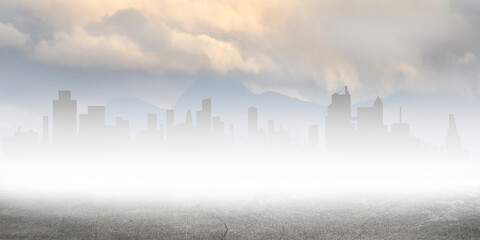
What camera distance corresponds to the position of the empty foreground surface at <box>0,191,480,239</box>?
23.0 m

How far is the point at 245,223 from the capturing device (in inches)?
1003

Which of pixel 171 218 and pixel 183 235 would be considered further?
pixel 171 218

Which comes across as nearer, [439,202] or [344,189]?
[439,202]

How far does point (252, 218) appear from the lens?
26.8 metres

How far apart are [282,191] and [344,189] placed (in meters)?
6.34

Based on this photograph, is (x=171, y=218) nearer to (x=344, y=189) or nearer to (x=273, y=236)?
(x=273, y=236)

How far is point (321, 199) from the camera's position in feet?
110

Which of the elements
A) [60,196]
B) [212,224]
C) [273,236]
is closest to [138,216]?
[212,224]

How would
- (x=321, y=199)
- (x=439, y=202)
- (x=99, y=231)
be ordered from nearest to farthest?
(x=99, y=231), (x=439, y=202), (x=321, y=199)

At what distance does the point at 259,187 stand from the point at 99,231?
1938cm

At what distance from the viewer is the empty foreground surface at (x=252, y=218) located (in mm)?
23031

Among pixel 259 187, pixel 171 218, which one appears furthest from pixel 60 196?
pixel 259 187

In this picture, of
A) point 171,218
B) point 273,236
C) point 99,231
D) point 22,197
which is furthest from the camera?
point 22,197

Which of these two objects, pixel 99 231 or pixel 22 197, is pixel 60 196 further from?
pixel 99 231
